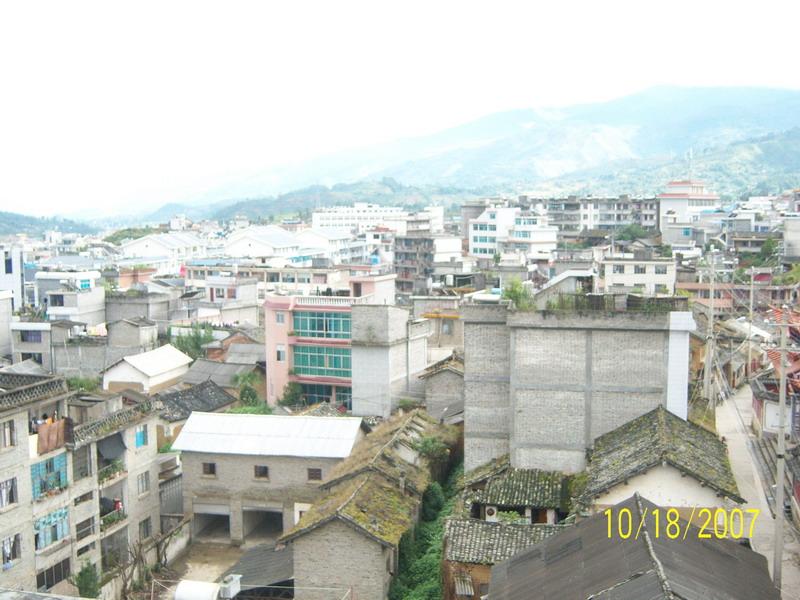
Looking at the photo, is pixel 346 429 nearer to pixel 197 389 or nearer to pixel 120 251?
pixel 197 389

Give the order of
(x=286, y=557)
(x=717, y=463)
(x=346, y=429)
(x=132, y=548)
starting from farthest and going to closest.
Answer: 1. (x=346, y=429)
2. (x=132, y=548)
3. (x=286, y=557)
4. (x=717, y=463)

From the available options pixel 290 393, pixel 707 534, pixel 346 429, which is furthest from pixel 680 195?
pixel 707 534

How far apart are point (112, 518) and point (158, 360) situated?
15.7m

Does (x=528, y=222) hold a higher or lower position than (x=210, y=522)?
higher

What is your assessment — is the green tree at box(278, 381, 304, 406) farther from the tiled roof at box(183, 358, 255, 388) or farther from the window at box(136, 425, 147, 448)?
the window at box(136, 425, 147, 448)

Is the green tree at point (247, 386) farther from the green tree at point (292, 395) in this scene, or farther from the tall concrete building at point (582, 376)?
the tall concrete building at point (582, 376)

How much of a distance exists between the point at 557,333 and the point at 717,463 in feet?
14.7

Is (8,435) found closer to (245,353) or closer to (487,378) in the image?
(487,378)

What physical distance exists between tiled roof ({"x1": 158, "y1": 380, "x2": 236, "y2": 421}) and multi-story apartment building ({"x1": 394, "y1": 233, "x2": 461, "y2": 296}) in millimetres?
36659

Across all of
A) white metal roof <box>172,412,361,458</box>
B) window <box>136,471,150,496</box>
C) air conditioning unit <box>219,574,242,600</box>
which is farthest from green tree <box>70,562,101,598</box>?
air conditioning unit <box>219,574,242,600</box>

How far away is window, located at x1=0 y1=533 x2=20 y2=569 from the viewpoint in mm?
18906

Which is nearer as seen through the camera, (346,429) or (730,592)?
(730,592)

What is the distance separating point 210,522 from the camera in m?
25.3
